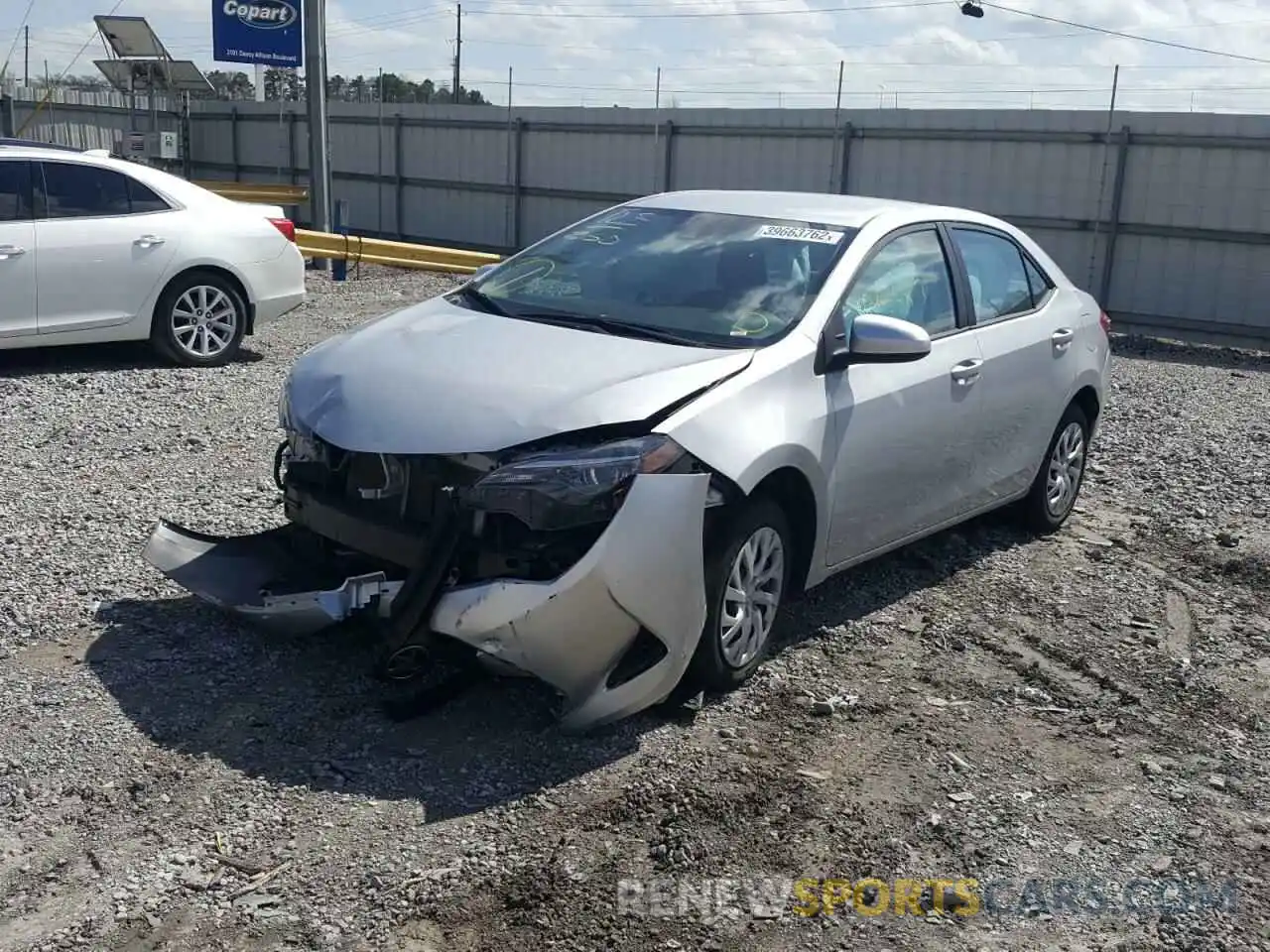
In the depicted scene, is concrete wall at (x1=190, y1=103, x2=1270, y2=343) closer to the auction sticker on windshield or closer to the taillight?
the taillight

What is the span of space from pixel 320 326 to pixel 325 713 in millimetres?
8900

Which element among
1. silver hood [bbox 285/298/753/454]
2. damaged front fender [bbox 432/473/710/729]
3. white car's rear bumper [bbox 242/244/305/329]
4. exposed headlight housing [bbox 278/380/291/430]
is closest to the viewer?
damaged front fender [bbox 432/473/710/729]

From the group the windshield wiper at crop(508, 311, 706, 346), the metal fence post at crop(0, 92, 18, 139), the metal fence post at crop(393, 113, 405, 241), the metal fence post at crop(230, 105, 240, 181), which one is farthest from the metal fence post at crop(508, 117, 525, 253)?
the windshield wiper at crop(508, 311, 706, 346)

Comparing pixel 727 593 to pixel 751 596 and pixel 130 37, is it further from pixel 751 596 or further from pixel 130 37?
pixel 130 37

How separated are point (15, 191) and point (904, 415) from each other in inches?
265

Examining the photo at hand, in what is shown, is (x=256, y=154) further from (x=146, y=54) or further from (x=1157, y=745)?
(x=1157, y=745)

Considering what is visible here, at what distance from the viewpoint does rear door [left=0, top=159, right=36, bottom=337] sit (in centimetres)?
935

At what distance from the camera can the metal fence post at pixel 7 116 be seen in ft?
84.6

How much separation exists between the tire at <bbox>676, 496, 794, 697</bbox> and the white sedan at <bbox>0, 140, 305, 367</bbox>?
649 centimetres

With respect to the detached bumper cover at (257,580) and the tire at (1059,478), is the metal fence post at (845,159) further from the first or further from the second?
the detached bumper cover at (257,580)

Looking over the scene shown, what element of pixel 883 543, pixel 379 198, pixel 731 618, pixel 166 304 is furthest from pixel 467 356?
pixel 379 198

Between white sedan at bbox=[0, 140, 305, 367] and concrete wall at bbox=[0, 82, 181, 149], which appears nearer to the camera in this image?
white sedan at bbox=[0, 140, 305, 367]

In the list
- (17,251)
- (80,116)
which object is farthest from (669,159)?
(80,116)

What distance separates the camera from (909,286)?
5.91m
